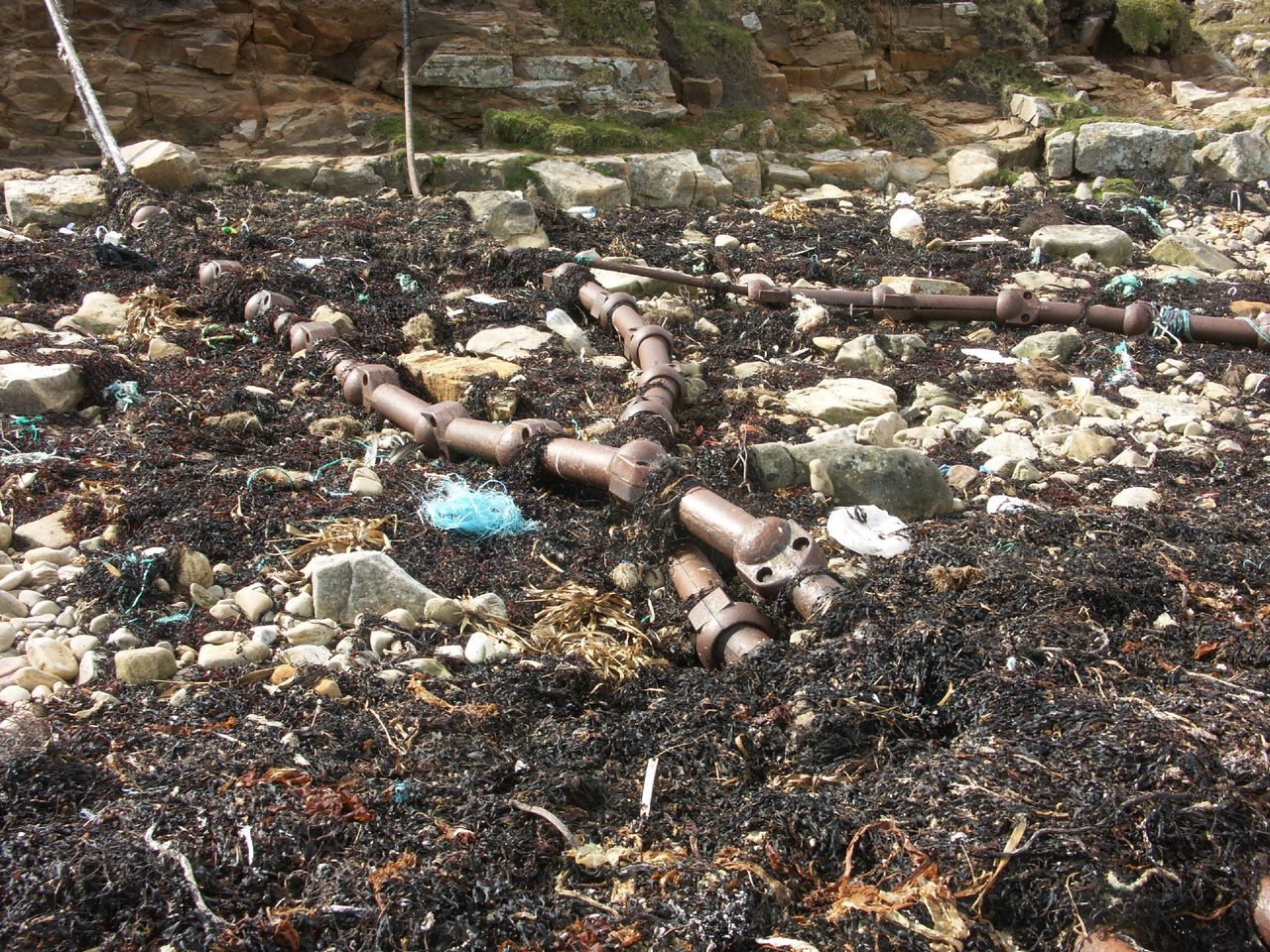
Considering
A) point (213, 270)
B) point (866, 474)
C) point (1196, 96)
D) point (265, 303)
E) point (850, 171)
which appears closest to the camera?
point (866, 474)

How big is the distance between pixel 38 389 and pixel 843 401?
4.22m

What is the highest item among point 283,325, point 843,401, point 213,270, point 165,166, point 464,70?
point 464,70

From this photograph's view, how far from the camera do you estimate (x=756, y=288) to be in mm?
7496

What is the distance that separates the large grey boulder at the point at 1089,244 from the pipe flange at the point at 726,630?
22.1ft

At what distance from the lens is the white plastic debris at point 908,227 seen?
9453mm

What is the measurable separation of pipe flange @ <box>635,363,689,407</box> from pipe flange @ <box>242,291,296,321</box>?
244 cm

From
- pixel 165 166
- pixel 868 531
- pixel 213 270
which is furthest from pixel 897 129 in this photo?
pixel 868 531

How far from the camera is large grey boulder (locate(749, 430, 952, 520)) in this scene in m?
4.60

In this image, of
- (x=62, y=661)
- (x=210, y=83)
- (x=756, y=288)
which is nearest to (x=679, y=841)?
(x=62, y=661)

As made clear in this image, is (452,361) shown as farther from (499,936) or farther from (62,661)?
(499,936)

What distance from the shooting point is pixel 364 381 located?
555 centimetres

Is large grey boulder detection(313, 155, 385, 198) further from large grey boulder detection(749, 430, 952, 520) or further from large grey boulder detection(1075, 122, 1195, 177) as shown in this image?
large grey boulder detection(1075, 122, 1195, 177)

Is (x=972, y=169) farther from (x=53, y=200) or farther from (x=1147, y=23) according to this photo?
(x=53, y=200)

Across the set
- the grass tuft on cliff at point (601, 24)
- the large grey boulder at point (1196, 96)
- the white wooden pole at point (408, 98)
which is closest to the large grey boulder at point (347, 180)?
the white wooden pole at point (408, 98)
